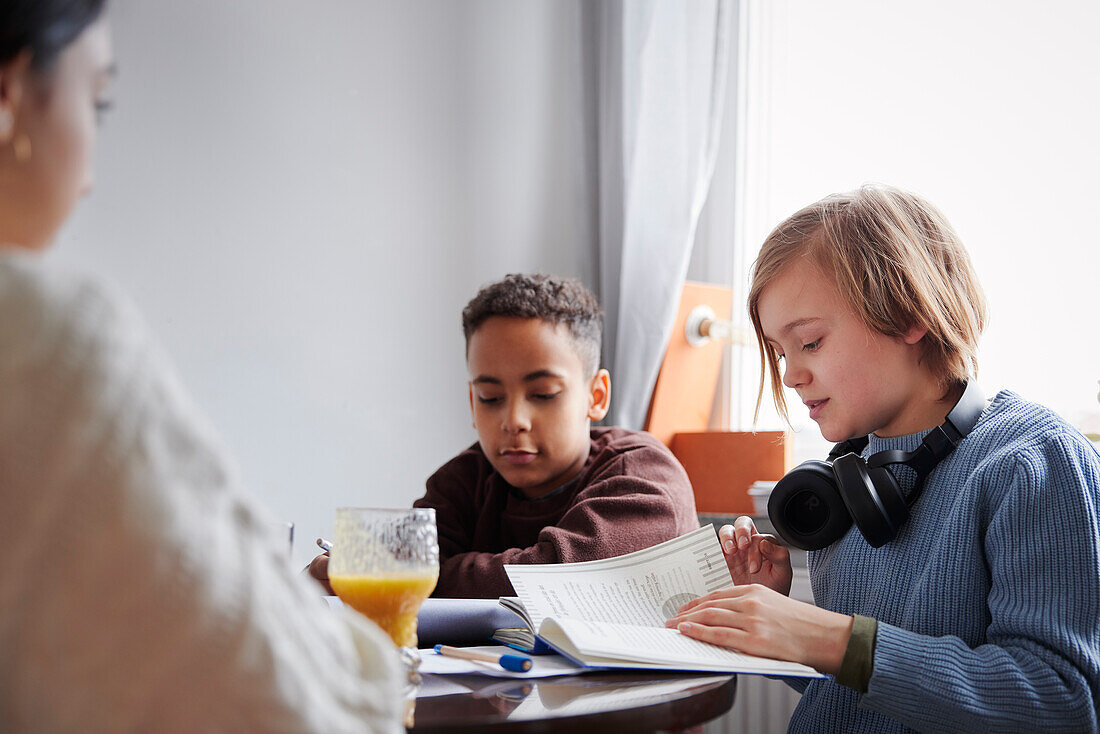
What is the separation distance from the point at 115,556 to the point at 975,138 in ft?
5.98

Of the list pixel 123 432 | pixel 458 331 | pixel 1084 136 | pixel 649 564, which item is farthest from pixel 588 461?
pixel 123 432

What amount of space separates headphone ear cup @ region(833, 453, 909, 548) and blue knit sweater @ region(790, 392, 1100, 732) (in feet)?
0.10

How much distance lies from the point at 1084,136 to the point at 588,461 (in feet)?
3.52

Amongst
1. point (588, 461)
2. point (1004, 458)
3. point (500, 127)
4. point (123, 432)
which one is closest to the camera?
point (123, 432)

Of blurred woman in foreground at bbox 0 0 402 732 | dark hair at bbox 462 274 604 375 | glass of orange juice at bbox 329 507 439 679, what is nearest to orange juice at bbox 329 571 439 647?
glass of orange juice at bbox 329 507 439 679

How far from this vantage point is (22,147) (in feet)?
1.52

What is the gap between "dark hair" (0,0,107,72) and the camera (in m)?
0.42

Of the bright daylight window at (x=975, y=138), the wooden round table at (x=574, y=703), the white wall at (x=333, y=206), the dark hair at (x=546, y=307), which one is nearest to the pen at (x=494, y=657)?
the wooden round table at (x=574, y=703)

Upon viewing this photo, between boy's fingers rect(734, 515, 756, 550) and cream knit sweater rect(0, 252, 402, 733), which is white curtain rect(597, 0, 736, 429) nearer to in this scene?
boy's fingers rect(734, 515, 756, 550)

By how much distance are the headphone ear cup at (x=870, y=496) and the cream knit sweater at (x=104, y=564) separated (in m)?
0.68

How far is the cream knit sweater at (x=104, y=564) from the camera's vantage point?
1.13 feet

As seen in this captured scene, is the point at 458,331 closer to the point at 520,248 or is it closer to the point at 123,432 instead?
the point at 520,248

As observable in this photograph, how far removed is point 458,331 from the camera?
2344 millimetres

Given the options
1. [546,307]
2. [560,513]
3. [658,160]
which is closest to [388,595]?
[560,513]
